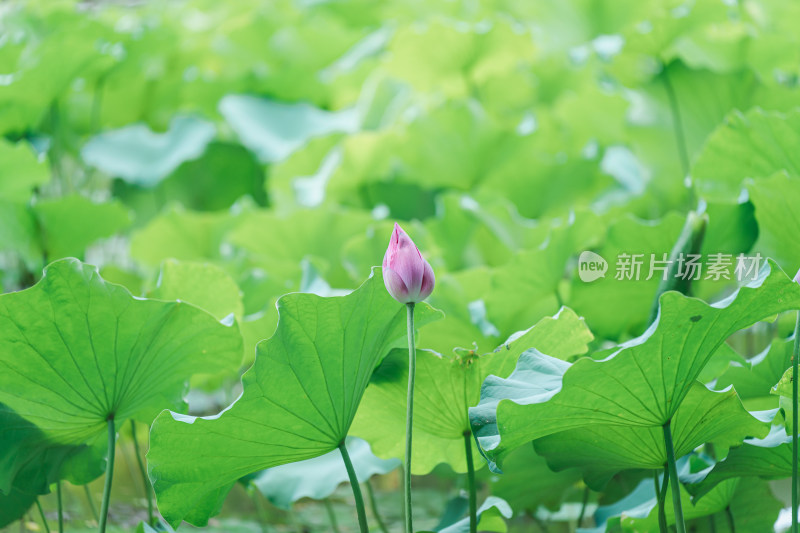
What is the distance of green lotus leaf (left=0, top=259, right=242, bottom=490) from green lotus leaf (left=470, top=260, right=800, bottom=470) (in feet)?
0.84

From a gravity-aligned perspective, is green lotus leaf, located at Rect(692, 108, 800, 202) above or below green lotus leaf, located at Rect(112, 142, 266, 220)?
above

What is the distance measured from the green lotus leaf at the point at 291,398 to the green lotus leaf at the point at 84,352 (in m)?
0.10

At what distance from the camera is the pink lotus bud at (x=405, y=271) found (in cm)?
54

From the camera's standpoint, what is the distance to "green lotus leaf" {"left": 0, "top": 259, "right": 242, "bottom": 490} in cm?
63

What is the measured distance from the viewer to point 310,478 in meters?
0.79

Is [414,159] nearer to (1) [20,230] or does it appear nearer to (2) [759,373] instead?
(1) [20,230]

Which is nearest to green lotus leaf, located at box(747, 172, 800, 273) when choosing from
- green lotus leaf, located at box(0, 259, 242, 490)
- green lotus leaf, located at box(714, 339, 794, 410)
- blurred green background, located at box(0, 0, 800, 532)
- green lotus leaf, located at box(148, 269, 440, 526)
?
blurred green background, located at box(0, 0, 800, 532)

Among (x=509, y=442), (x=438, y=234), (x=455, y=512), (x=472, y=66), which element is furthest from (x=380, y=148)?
(x=509, y=442)

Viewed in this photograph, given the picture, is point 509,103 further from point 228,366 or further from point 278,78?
point 228,366

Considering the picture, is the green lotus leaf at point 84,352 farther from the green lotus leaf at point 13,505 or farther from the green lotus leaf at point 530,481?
the green lotus leaf at point 530,481

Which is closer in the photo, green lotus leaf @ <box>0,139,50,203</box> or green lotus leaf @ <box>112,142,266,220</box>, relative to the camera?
green lotus leaf @ <box>0,139,50,203</box>

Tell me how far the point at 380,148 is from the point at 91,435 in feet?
2.13

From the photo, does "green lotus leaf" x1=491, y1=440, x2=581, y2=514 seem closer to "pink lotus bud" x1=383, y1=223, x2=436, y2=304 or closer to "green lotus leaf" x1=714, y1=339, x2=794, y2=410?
"green lotus leaf" x1=714, y1=339, x2=794, y2=410

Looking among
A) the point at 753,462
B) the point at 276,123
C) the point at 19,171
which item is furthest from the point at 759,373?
the point at 276,123
